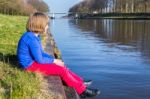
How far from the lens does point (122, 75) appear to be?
13.0 meters

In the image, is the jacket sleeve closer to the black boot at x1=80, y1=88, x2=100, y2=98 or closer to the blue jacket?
the blue jacket

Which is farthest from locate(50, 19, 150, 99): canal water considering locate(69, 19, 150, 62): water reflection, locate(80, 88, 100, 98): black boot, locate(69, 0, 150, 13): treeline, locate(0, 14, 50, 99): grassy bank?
locate(69, 0, 150, 13): treeline

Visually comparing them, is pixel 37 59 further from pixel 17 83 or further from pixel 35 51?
pixel 17 83

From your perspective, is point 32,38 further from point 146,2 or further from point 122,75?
point 146,2

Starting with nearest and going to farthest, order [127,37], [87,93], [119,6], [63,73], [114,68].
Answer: [63,73], [87,93], [114,68], [127,37], [119,6]

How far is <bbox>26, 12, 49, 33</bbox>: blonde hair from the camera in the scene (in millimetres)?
7789

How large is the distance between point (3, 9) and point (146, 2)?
41.1m

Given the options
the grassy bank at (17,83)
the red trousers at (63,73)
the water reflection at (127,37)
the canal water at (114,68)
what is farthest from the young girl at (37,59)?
the water reflection at (127,37)

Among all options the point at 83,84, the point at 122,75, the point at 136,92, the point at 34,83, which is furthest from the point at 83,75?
the point at 34,83

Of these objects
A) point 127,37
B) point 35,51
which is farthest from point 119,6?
point 35,51

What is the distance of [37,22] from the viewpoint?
7824mm

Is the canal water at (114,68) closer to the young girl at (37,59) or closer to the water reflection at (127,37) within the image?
the water reflection at (127,37)

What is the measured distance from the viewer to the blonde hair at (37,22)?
25.6ft

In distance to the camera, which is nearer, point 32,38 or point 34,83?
point 34,83
